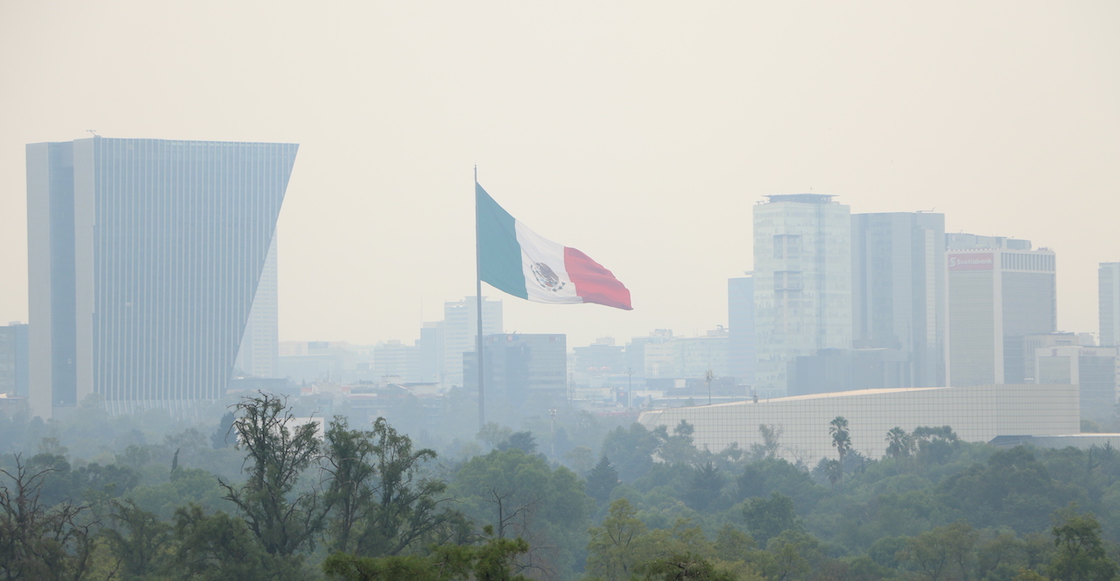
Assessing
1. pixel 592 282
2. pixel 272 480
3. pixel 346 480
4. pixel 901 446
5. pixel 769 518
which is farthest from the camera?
pixel 901 446

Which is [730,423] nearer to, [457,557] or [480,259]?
[480,259]

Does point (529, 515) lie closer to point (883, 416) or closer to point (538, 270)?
point (538, 270)

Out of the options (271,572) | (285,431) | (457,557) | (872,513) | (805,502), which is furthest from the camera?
(805,502)

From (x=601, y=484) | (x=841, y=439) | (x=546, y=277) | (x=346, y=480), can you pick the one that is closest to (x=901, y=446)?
(x=841, y=439)

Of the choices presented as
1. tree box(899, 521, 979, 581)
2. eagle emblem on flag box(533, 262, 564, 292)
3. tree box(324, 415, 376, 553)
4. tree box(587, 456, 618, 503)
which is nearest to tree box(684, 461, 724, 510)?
tree box(587, 456, 618, 503)

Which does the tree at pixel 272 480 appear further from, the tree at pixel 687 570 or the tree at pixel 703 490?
the tree at pixel 703 490

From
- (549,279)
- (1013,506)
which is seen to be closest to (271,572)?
(1013,506)

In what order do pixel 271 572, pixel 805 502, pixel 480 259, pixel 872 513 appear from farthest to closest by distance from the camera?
pixel 480 259
pixel 805 502
pixel 872 513
pixel 271 572
